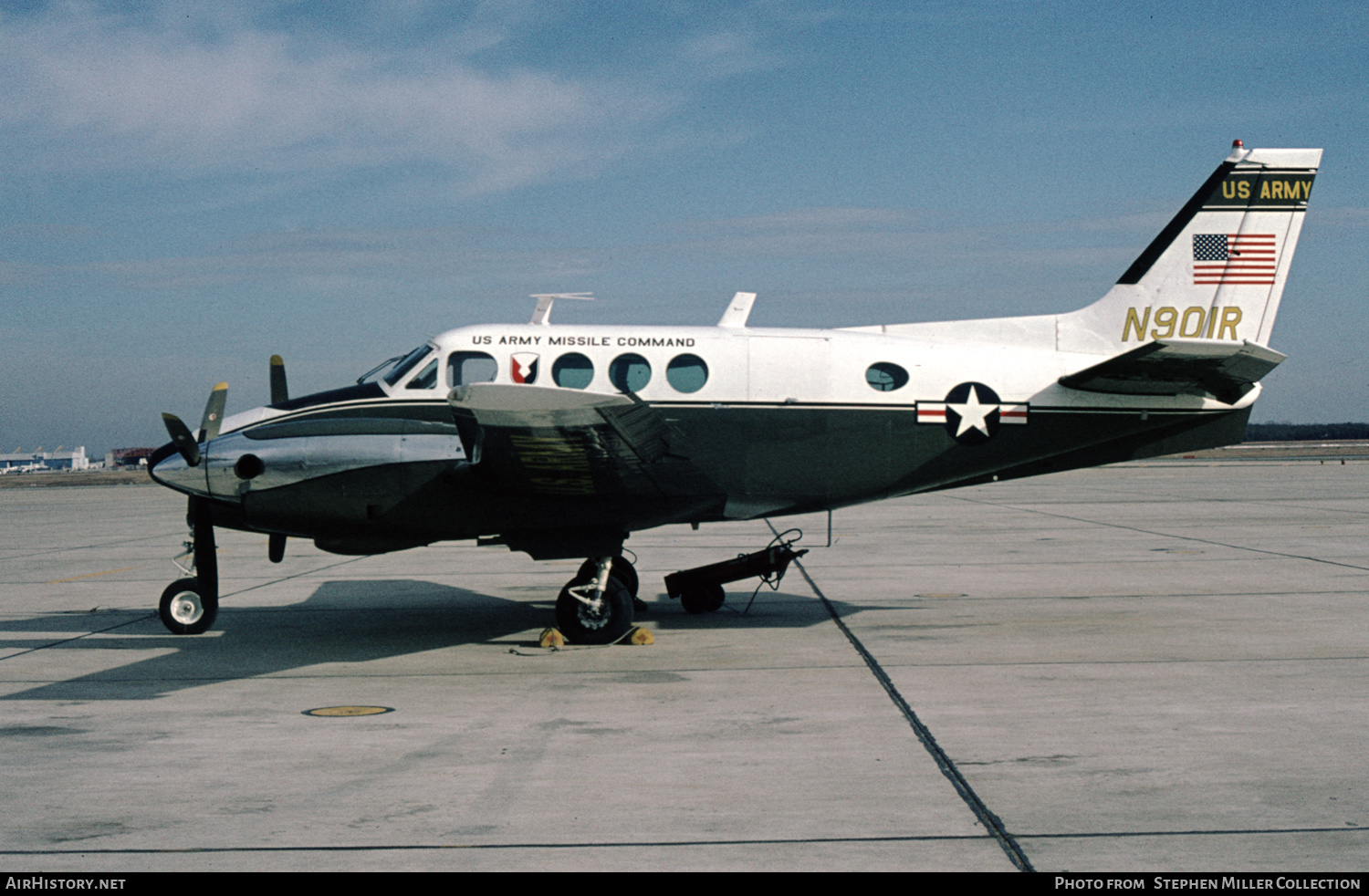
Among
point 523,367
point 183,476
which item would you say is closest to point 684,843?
point 523,367

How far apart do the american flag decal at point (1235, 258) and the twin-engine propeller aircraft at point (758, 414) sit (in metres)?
0.02

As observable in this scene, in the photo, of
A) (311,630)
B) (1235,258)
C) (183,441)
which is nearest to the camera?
(183,441)

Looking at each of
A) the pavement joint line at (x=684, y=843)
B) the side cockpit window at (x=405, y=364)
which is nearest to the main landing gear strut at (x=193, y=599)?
the side cockpit window at (x=405, y=364)

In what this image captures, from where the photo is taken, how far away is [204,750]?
7.43 metres

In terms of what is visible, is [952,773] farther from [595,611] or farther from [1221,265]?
[1221,265]

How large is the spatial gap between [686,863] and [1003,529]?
2094 cm

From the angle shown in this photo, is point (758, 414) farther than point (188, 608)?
Yes

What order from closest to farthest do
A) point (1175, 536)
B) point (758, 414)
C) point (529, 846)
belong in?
point (529, 846), point (758, 414), point (1175, 536)

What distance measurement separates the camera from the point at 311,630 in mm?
12734

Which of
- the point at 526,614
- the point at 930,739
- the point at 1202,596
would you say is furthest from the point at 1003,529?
the point at 930,739

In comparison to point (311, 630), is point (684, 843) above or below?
above

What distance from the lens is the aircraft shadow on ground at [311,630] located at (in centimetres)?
1009

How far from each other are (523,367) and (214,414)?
320cm

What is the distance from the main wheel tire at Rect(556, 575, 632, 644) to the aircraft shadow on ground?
587 mm
